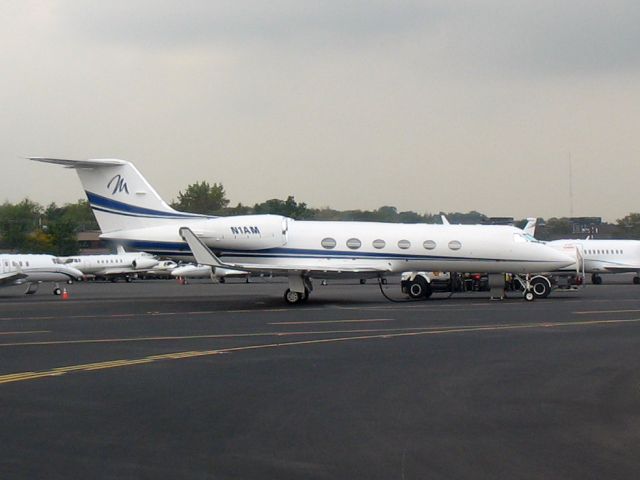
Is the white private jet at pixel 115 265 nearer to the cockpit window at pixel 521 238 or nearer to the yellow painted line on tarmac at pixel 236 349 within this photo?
the cockpit window at pixel 521 238

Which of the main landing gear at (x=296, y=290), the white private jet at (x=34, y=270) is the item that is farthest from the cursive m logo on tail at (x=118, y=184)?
the white private jet at (x=34, y=270)

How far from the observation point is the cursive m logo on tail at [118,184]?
35.0m

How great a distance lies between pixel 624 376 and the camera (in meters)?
14.5

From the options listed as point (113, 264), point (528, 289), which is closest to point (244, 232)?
point (528, 289)

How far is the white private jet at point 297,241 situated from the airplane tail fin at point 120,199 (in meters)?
0.04

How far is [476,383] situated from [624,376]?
261 centimetres

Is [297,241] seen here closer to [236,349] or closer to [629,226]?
[236,349]

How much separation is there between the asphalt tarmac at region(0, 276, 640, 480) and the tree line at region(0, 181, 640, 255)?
55.1m

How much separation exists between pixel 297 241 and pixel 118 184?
7.25m

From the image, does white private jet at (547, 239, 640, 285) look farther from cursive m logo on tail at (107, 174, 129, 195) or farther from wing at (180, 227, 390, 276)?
cursive m logo on tail at (107, 174, 129, 195)

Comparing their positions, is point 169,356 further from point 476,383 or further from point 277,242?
point 277,242

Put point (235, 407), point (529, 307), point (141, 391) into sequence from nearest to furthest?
point (235, 407)
point (141, 391)
point (529, 307)

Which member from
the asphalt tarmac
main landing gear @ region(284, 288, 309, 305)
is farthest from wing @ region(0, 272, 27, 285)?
the asphalt tarmac

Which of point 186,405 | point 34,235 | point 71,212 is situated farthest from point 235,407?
point 71,212
